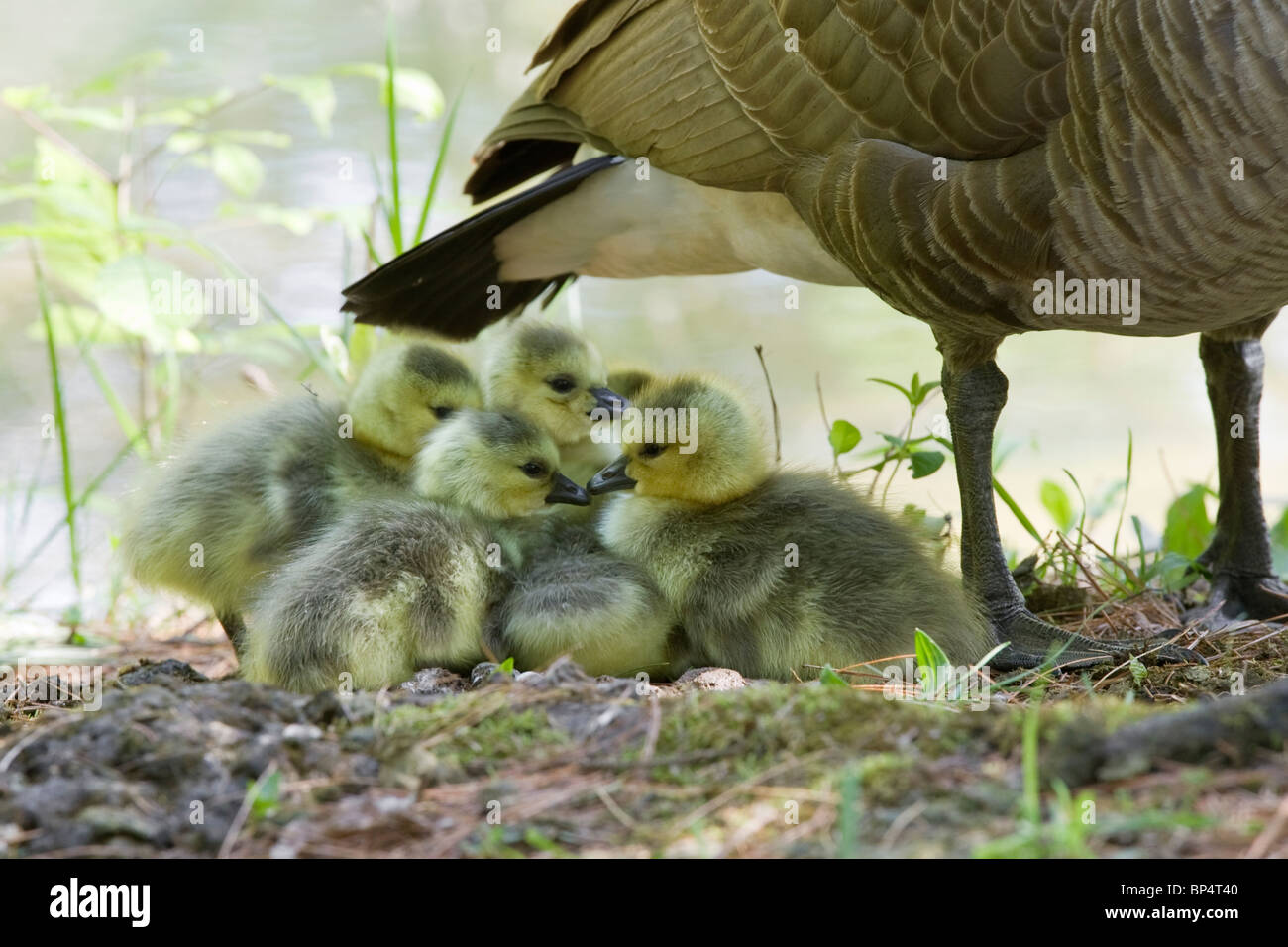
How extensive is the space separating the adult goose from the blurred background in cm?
50

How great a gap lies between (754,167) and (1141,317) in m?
1.24

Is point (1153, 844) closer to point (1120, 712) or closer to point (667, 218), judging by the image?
point (1120, 712)

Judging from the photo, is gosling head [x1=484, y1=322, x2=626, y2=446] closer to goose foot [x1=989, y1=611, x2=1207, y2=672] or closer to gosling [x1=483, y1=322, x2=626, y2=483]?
gosling [x1=483, y1=322, x2=626, y2=483]

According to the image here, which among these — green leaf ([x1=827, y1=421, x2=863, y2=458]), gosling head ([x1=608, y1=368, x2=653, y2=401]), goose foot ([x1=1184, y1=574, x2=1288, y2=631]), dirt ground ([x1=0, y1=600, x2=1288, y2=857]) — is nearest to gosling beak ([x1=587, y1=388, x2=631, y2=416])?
gosling head ([x1=608, y1=368, x2=653, y2=401])

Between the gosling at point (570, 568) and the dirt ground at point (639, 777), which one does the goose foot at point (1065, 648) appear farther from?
the dirt ground at point (639, 777)

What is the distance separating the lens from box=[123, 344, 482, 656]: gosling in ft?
13.5

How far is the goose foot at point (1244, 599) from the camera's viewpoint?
14.7 ft

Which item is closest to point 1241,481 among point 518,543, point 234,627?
point 518,543

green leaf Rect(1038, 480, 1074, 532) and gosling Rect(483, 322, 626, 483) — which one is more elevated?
gosling Rect(483, 322, 626, 483)

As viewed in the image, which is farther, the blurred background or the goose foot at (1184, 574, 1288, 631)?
the blurred background

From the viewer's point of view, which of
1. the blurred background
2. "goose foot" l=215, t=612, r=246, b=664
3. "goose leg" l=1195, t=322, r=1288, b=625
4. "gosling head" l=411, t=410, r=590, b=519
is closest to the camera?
"gosling head" l=411, t=410, r=590, b=519

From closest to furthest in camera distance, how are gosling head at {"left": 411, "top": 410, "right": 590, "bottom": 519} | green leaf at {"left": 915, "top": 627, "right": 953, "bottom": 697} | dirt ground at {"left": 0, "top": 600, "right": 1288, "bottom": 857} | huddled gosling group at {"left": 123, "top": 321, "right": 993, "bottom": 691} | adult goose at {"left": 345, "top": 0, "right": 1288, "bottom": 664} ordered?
dirt ground at {"left": 0, "top": 600, "right": 1288, "bottom": 857}, green leaf at {"left": 915, "top": 627, "right": 953, "bottom": 697}, adult goose at {"left": 345, "top": 0, "right": 1288, "bottom": 664}, huddled gosling group at {"left": 123, "top": 321, "right": 993, "bottom": 691}, gosling head at {"left": 411, "top": 410, "right": 590, "bottom": 519}

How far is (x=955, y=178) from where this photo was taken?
3576mm

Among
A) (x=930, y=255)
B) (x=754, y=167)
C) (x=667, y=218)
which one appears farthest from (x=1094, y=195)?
(x=667, y=218)
